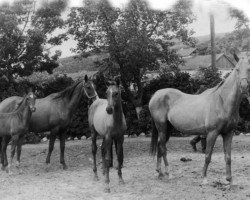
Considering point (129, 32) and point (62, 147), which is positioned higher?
point (129, 32)

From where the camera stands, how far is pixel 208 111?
8.28 m

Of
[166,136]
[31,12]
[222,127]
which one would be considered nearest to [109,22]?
[31,12]

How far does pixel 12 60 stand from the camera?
16.0 m

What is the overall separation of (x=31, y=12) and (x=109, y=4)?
11.0 ft

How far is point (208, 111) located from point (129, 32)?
271 inches

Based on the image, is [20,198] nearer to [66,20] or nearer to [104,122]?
[104,122]

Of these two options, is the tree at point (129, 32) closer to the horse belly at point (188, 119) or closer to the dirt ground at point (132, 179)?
the dirt ground at point (132, 179)

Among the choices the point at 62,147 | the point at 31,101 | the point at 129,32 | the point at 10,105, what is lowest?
the point at 62,147

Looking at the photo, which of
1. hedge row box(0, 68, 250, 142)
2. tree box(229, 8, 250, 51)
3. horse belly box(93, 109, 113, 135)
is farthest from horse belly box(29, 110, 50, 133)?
tree box(229, 8, 250, 51)

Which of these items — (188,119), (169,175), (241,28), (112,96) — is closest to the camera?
(112,96)

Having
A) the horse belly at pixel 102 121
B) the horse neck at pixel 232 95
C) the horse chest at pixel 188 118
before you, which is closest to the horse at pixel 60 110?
the horse belly at pixel 102 121

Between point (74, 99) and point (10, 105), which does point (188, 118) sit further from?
point (10, 105)

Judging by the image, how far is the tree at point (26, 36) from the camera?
49.6ft

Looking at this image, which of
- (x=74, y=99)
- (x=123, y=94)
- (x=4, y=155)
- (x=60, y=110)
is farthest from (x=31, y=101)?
(x=123, y=94)
